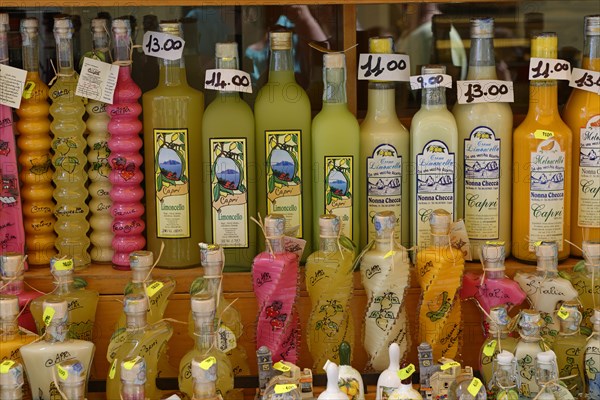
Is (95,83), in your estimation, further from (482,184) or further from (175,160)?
(482,184)

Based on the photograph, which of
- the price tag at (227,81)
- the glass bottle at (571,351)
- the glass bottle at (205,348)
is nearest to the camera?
the glass bottle at (205,348)

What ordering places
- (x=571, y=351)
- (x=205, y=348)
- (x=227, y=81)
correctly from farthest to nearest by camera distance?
(x=227, y=81) → (x=571, y=351) → (x=205, y=348)

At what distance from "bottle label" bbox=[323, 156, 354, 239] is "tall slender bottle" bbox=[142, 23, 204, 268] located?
0.27 meters

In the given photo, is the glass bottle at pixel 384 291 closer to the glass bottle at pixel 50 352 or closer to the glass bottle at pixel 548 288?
the glass bottle at pixel 548 288

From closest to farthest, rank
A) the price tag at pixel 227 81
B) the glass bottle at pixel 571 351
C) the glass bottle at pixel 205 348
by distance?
the glass bottle at pixel 205 348 < the glass bottle at pixel 571 351 < the price tag at pixel 227 81

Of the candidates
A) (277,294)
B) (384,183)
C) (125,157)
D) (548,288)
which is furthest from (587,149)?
(125,157)

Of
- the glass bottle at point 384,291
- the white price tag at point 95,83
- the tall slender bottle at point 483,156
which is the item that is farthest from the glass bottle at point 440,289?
the white price tag at point 95,83

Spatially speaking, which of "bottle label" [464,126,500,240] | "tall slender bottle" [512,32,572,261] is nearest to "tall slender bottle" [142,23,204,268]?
"bottle label" [464,126,500,240]

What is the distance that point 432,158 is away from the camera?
2080 millimetres

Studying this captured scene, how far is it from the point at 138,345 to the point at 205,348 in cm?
12

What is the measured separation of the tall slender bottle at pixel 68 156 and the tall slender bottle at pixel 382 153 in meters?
0.58

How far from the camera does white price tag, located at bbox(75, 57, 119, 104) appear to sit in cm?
207

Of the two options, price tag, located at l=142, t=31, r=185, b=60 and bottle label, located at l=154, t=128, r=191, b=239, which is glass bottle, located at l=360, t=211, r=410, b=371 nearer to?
bottle label, located at l=154, t=128, r=191, b=239

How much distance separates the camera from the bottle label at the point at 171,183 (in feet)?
6.84
